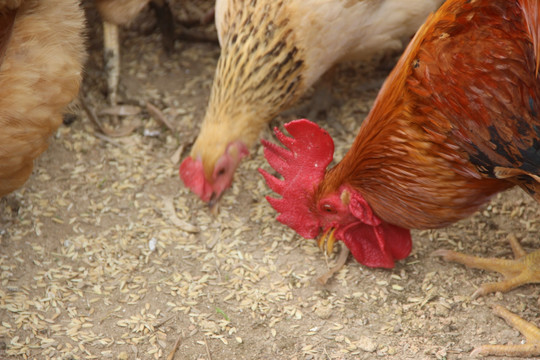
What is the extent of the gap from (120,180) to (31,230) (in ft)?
2.11

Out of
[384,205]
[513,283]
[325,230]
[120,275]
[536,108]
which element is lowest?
[120,275]

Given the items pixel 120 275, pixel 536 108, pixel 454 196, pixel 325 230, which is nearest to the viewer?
pixel 536 108

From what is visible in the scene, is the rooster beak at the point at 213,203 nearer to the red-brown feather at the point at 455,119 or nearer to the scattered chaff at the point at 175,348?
the scattered chaff at the point at 175,348

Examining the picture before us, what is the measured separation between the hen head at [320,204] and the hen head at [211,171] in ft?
1.67

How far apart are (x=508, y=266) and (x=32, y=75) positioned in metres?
2.63

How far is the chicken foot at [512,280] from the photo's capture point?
281 cm

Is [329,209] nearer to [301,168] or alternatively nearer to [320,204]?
[320,204]

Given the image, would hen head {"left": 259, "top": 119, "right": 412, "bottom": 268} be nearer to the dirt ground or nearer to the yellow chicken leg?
the dirt ground

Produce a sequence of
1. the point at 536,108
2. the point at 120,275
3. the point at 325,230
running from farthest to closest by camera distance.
A: the point at 120,275
the point at 325,230
the point at 536,108

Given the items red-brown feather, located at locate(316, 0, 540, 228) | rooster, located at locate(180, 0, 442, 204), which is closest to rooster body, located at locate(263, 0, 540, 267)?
red-brown feather, located at locate(316, 0, 540, 228)

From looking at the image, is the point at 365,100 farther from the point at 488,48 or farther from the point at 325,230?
the point at 488,48

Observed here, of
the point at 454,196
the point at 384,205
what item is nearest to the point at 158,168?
the point at 384,205

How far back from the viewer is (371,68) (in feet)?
15.4

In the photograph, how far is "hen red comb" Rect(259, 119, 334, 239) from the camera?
2850mm
